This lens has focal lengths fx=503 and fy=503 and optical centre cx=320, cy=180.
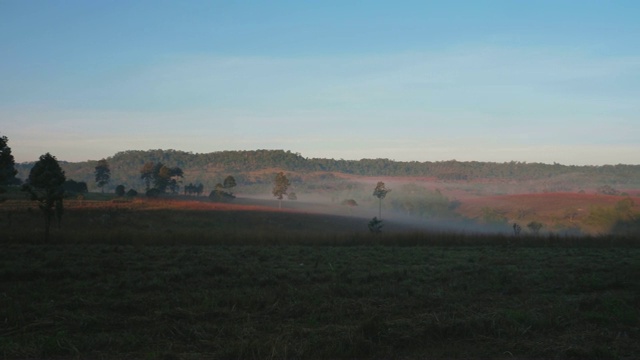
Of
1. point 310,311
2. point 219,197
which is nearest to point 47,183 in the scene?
point 310,311

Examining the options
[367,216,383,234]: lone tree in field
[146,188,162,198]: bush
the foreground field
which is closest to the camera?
the foreground field

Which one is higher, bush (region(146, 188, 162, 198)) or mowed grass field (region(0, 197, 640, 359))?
bush (region(146, 188, 162, 198))

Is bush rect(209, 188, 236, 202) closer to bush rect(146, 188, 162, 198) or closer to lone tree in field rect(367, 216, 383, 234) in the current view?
bush rect(146, 188, 162, 198)

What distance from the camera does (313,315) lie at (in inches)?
409

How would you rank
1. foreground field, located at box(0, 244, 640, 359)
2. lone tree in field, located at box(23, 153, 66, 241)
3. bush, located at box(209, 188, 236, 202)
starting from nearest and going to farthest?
foreground field, located at box(0, 244, 640, 359), lone tree in field, located at box(23, 153, 66, 241), bush, located at box(209, 188, 236, 202)

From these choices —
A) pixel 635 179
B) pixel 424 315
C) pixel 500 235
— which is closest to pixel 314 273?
pixel 424 315

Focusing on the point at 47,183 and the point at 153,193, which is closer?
the point at 47,183

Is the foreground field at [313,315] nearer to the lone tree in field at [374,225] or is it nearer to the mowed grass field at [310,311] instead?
the mowed grass field at [310,311]

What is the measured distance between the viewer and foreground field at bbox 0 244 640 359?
8.20 meters

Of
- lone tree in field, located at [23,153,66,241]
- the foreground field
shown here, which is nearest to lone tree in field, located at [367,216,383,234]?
lone tree in field, located at [23,153,66,241]

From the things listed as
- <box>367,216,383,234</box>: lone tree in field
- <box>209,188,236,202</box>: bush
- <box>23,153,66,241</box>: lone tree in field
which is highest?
<box>23,153,66,241</box>: lone tree in field

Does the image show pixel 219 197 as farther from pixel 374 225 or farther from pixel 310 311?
pixel 310 311

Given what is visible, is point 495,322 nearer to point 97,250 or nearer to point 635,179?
point 97,250

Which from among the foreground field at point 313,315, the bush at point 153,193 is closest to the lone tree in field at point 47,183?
the foreground field at point 313,315
